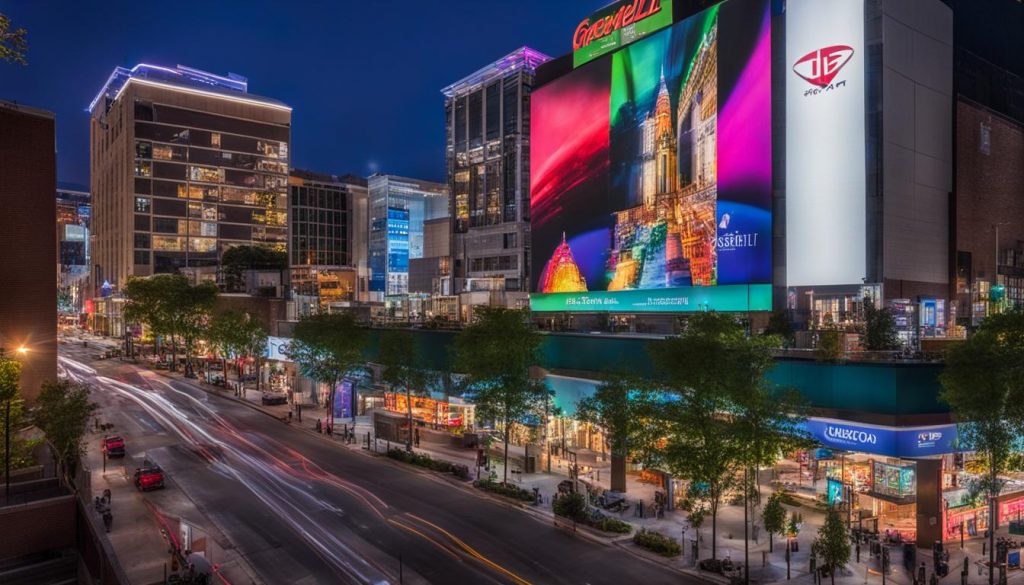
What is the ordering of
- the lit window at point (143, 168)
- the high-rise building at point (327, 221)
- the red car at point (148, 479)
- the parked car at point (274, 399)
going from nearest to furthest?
the red car at point (148, 479)
the parked car at point (274, 399)
the lit window at point (143, 168)
the high-rise building at point (327, 221)

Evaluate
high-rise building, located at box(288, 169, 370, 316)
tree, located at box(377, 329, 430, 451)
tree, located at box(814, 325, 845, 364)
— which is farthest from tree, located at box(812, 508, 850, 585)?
high-rise building, located at box(288, 169, 370, 316)

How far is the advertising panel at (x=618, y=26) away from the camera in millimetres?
60781

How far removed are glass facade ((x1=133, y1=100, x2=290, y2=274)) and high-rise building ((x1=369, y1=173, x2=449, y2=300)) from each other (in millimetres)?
42004

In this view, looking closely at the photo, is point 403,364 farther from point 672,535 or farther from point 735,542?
point 735,542

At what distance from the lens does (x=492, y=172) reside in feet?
356

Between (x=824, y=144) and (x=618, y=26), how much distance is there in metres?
28.7

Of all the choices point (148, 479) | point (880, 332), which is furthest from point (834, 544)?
point (148, 479)

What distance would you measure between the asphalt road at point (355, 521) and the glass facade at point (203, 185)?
370 feet

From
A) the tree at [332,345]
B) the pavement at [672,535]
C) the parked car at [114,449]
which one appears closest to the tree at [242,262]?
the tree at [332,345]

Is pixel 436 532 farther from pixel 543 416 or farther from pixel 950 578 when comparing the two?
pixel 950 578

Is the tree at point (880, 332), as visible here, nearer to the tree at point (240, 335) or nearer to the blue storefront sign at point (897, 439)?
the blue storefront sign at point (897, 439)

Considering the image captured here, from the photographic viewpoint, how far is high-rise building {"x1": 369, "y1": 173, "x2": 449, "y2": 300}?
12875cm

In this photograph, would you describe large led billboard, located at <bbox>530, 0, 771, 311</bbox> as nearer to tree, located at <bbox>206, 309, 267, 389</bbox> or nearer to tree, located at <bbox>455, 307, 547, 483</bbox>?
tree, located at <bbox>455, 307, 547, 483</bbox>

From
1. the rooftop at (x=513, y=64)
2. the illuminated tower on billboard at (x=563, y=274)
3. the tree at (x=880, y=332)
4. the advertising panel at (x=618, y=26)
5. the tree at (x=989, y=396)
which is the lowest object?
the tree at (x=989, y=396)
